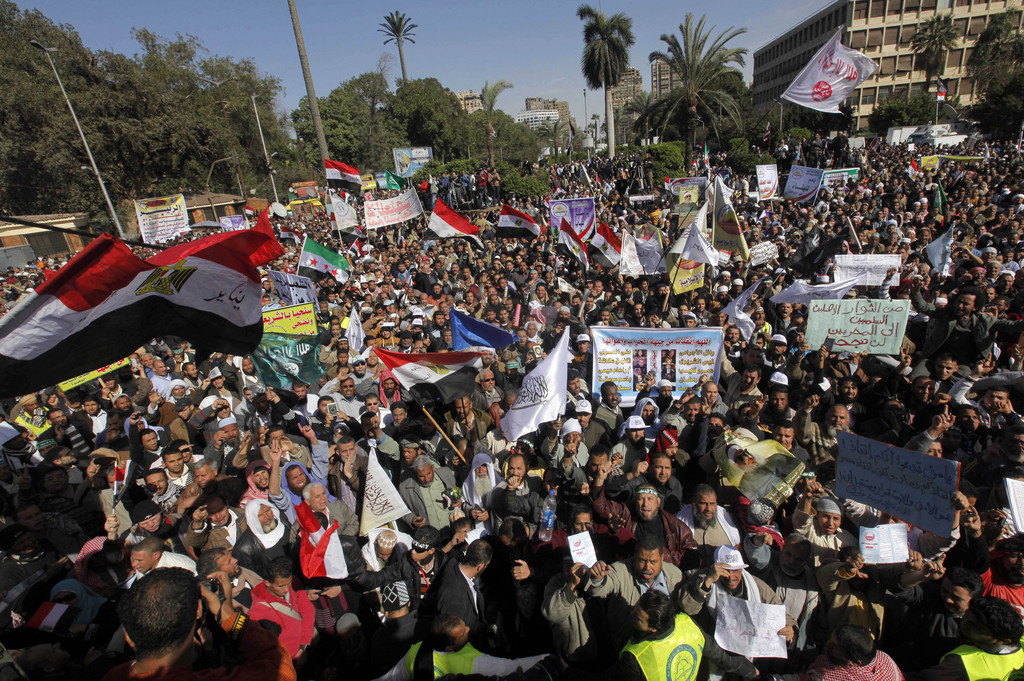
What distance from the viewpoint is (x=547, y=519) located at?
4.02 m

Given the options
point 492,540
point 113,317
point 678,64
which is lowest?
point 492,540

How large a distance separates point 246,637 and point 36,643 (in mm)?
1617

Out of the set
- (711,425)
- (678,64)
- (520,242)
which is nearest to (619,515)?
(711,425)

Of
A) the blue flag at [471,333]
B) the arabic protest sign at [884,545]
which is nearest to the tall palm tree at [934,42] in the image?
the blue flag at [471,333]

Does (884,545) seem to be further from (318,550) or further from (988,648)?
(318,550)

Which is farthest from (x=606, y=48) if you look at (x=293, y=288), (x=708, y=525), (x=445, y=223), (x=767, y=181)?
(x=708, y=525)

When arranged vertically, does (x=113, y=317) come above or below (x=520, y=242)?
above

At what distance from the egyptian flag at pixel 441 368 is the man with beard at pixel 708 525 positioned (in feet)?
8.80

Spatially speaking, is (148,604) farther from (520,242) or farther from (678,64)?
(678,64)

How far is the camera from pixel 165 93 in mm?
33062

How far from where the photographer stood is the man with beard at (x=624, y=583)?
3.21 metres

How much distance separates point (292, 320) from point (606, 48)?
128ft

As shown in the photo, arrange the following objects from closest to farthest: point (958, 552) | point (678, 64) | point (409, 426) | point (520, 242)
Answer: point (958, 552) → point (409, 426) → point (520, 242) → point (678, 64)

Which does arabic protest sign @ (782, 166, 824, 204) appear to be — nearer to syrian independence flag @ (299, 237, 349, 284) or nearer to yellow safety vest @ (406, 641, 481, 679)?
syrian independence flag @ (299, 237, 349, 284)
